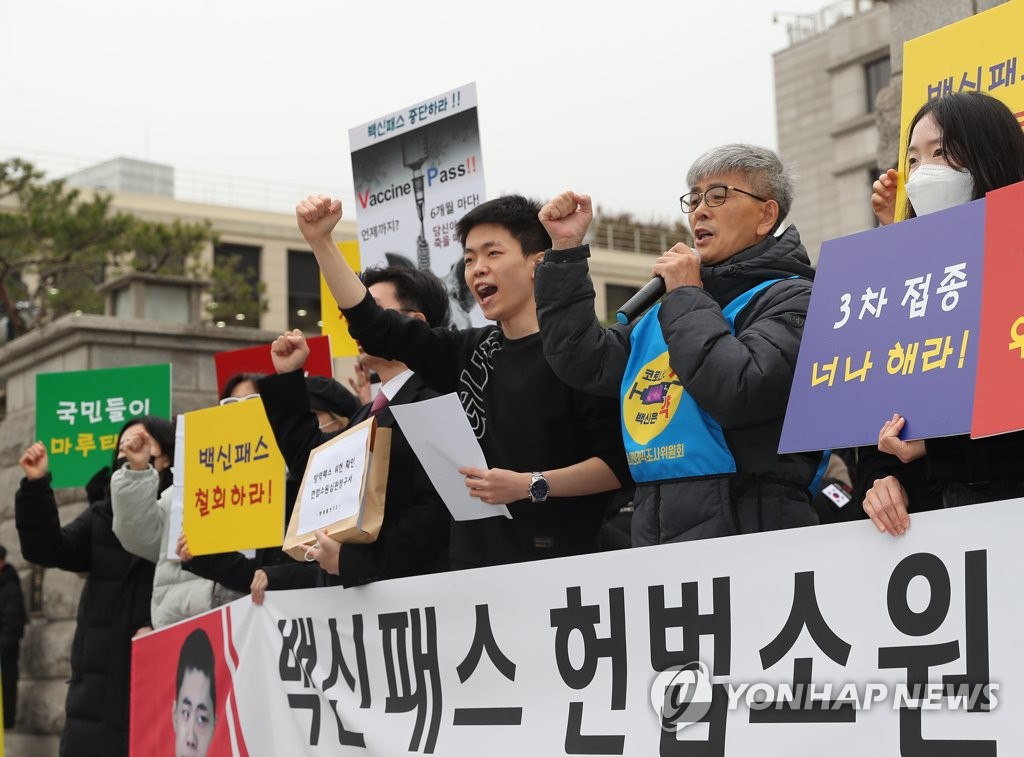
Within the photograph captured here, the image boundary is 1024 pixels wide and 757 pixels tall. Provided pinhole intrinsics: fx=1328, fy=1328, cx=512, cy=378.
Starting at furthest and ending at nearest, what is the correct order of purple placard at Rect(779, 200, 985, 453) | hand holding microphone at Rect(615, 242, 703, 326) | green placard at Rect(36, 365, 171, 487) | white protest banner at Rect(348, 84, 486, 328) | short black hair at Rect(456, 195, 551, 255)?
green placard at Rect(36, 365, 171, 487)
white protest banner at Rect(348, 84, 486, 328)
short black hair at Rect(456, 195, 551, 255)
hand holding microphone at Rect(615, 242, 703, 326)
purple placard at Rect(779, 200, 985, 453)

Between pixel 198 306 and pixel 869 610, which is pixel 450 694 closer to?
pixel 869 610

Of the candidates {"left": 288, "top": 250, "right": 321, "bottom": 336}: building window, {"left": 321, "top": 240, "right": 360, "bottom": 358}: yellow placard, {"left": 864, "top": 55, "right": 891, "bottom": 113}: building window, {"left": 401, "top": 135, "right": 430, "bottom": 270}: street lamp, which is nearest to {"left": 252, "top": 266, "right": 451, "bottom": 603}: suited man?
{"left": 401, "top": 135, "right": 430, "bottom": 270}: street lamp

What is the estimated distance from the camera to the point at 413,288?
4.34 meters

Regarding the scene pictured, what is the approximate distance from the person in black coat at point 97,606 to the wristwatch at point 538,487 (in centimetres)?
286

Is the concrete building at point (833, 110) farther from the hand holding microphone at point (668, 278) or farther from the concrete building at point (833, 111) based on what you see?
the hand holding microphone at point (668, 278)

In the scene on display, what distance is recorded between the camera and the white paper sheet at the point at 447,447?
132 inches

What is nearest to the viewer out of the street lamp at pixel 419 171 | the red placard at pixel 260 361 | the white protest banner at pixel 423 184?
the white protest banner at pixel 423 184

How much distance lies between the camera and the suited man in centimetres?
374

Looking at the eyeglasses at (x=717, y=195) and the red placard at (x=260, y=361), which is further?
the red placard at (x=260, y=361)

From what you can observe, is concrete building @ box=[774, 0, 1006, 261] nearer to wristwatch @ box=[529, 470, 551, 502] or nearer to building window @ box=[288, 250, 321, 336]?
building window @ box=[288, 250, 321, 336]

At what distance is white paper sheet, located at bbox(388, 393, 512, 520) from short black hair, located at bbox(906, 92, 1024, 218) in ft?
4.29

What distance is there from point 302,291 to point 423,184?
3286 centimetres

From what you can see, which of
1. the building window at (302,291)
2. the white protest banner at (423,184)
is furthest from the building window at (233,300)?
the white protest banner at (423,184)

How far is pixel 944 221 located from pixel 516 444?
55.4 inches
